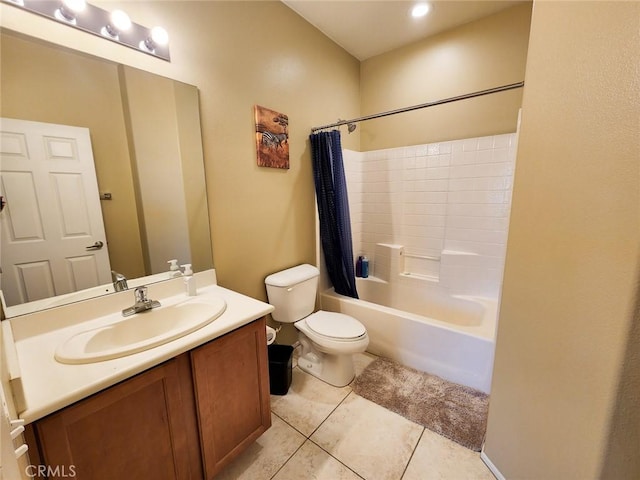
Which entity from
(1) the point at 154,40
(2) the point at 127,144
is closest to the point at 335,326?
(2) the point at 127,144

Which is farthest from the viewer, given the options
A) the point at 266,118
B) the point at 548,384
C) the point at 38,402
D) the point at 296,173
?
the point at 296,173

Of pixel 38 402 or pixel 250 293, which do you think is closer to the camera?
pixel 38 402

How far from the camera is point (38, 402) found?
0.66m

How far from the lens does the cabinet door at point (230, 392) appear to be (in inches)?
40.1

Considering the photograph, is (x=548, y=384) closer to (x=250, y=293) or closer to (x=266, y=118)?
(x=250, y=293)

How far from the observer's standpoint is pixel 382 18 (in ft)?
6.50

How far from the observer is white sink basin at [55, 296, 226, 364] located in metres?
0.84

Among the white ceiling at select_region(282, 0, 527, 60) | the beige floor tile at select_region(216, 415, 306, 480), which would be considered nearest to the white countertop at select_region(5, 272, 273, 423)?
the beige floor tile at select_region(216, 415, 306, 480)

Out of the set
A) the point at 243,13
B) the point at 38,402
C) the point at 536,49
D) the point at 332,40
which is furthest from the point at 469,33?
the point at 38,402

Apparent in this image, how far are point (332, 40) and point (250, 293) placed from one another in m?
2.24

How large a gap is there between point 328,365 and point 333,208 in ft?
3.93

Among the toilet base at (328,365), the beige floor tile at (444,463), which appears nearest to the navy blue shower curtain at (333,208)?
the toilet base at (328,365)

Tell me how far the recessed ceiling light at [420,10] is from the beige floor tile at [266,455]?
2923 millimetres

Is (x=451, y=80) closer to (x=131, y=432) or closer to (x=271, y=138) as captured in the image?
(x=271, y=138)
